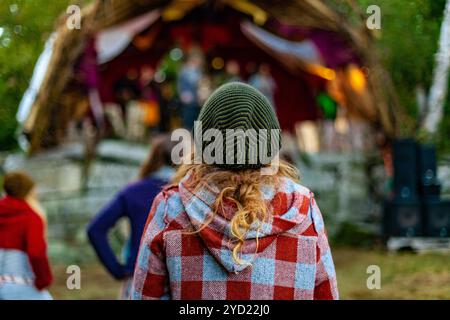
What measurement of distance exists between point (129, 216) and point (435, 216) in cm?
539

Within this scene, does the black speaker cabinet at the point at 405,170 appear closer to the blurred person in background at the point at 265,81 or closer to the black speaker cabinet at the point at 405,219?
the black speaker cabinet at the point at 405,219

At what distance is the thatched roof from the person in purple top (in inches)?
133

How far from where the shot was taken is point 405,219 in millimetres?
8914

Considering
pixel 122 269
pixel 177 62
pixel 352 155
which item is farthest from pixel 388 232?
pixel 177 62

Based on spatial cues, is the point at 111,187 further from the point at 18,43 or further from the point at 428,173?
the point at 18,43

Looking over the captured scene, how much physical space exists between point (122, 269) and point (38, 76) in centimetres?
361

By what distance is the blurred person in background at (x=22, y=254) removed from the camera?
4.03 m

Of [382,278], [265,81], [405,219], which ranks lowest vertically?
[382,278]

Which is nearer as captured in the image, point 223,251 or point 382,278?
point 223,251

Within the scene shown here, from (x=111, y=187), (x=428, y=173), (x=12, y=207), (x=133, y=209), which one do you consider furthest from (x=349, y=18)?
(x=12, y=207)

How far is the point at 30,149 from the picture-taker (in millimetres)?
8008

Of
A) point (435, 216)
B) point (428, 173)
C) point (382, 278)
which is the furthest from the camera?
point (428, 173)
